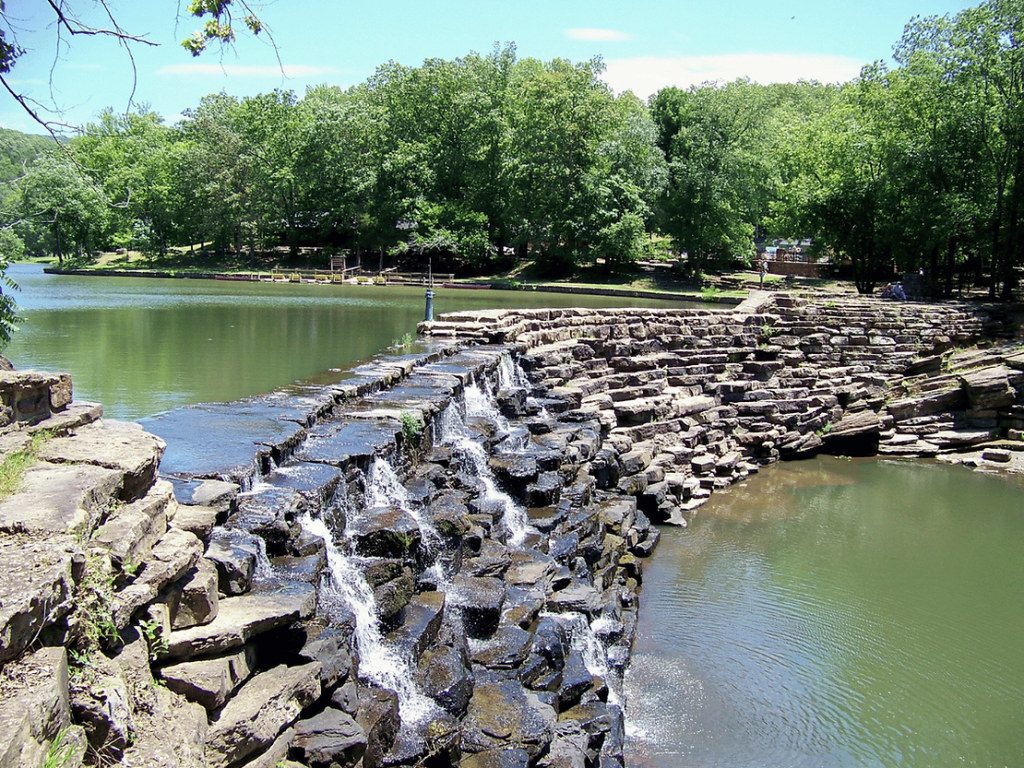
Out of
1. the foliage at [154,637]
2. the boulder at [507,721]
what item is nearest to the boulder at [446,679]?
the boulder at [507,721]

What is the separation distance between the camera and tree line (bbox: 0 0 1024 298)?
985 inches

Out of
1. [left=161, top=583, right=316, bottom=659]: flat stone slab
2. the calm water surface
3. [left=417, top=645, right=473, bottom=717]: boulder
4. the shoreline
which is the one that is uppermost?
the shoreline

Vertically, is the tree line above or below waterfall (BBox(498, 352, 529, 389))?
above

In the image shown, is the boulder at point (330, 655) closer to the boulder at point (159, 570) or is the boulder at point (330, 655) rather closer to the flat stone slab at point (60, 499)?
the boulder at point (159, 570)

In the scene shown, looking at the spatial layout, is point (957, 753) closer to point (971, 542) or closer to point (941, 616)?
point (941, 616)

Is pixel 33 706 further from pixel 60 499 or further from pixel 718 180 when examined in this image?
pixel 718 180

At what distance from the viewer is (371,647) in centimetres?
618

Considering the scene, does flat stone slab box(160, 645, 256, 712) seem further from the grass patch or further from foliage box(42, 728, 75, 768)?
the grass patch

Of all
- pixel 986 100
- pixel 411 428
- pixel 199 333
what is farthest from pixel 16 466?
pixel 986 100

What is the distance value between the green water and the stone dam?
375 cm

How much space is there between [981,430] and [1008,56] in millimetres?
11532

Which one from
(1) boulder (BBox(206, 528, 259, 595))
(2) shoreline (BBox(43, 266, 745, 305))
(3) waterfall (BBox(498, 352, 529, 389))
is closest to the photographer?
(1) boulder (BBox(206, 528, 259, 595))

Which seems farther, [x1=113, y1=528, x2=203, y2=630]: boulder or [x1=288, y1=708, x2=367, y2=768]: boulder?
[x1=288, y1=708, x2=367, y2=768]: boulder

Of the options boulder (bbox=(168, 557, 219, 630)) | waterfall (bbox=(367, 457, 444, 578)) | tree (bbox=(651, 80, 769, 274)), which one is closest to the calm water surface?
waterfall (bbox=(367, 457, 444, 578))
